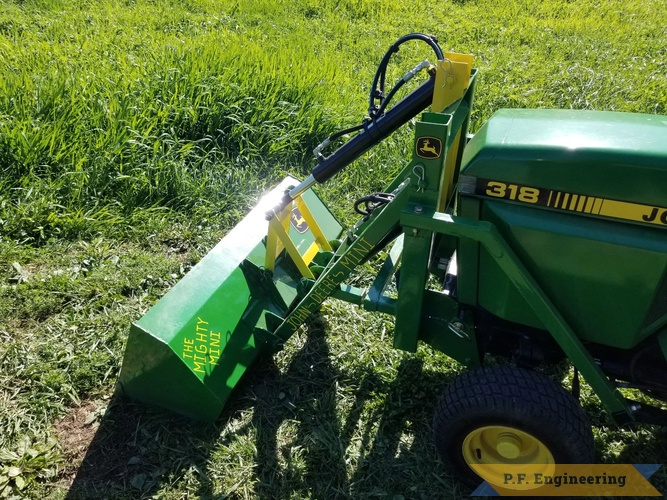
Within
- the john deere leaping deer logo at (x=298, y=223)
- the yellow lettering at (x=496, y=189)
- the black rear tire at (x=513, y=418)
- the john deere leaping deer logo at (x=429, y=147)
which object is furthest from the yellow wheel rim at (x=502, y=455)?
the john deere leaping deer logo at (x=298, y=223)

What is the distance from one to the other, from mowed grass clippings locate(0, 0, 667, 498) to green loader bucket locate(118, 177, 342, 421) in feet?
0.65

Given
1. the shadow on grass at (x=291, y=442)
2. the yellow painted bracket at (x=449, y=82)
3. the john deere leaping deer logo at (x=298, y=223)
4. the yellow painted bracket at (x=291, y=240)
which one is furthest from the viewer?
the john deere leaping deer logo at (x=298, y=223)

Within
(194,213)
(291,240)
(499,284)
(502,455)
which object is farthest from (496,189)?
(194,213)

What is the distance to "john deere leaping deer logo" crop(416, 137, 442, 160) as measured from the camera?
1.81 metres

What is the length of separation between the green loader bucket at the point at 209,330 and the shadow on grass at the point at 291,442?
138 mm

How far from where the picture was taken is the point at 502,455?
2.19 meters

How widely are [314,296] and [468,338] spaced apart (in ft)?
2.18

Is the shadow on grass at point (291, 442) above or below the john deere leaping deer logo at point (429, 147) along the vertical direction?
below

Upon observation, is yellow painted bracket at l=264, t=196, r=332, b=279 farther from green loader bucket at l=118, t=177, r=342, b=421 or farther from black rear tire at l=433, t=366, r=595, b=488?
black rear tire at l=433, t=366, r=595, b=488

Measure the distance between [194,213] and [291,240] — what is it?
134 cm

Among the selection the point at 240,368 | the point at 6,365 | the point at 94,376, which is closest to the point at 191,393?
the point at 240,368

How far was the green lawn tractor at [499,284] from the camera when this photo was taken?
181 cm

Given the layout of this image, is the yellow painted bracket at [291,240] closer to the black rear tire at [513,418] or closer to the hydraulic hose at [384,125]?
the hydraulic hose at [384,125]

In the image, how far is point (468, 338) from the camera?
7.60 feet
